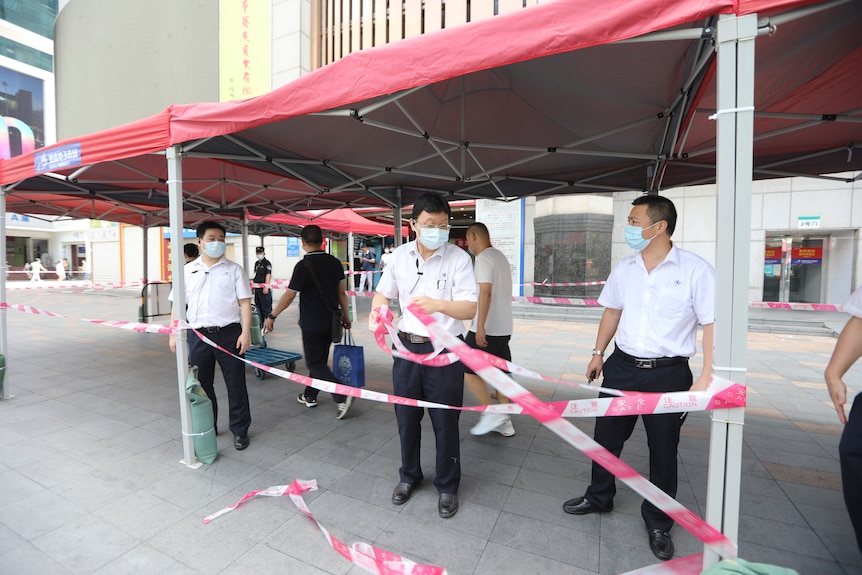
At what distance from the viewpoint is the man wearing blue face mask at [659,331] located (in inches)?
84.4

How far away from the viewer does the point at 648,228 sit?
2.28m

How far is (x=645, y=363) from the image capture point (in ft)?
7.27

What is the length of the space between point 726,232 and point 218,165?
5.67 meters

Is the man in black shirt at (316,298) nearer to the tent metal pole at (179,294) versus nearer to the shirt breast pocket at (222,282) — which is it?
the shirt breast pocket at (222,282)

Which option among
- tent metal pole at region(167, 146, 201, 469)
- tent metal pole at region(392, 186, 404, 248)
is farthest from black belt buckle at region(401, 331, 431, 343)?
tent metal pole at region(392, 186, 404, 248)

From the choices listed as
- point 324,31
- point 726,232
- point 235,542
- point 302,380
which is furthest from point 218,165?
point 324,31

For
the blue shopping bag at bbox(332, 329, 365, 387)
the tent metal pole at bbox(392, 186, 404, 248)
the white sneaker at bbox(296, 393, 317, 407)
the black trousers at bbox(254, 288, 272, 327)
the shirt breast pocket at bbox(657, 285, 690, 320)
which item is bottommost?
the white sneaker at bbox(296, 393, 317, 407)

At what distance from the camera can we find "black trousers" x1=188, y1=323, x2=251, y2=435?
3406mm

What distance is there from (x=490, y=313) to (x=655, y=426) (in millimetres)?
1678

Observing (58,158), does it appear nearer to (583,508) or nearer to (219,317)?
(219,317)

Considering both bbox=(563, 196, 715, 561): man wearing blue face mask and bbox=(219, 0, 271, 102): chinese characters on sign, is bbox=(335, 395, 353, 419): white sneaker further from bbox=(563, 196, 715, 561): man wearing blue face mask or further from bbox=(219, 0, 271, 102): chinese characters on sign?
bbox=(219, 0, 271, 102): chinese characters on sign

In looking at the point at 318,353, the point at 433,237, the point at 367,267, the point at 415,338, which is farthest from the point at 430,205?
the point at 367,267

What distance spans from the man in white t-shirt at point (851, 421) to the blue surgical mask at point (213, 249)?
3946 mm

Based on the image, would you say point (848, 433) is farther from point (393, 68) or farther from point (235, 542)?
point (235, 542)
